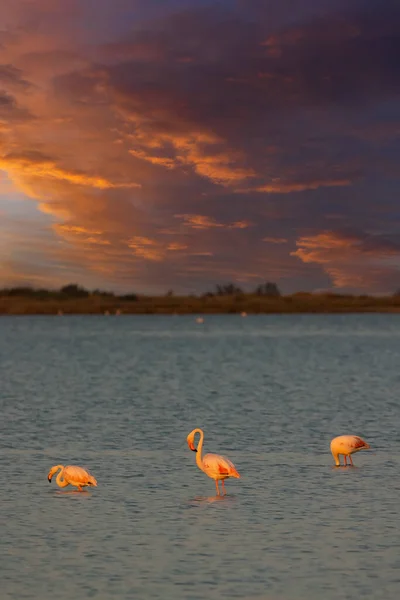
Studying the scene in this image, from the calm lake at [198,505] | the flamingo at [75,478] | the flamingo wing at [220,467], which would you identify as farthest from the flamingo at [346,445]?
the flamingo at [75,478]

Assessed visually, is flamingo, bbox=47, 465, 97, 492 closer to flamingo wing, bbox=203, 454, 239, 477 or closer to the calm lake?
the calm lake

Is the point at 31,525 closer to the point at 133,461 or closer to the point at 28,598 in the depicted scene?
the point at 28,598

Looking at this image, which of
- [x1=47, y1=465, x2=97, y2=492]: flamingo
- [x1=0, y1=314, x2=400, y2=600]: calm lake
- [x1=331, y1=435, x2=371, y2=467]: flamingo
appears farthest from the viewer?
[x1=331, y1=435, x2=371, y2=467]: flamingo

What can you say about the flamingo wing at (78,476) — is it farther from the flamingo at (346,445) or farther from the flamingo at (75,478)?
the flamingo at (346,445)

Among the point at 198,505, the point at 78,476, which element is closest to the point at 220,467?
the point at 198,505

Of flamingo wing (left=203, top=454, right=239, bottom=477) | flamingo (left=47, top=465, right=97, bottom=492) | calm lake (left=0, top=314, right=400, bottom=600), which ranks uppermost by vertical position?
flamingo wing (left=203, top=454, right=239, bottom=477)

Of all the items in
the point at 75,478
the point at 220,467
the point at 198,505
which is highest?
the point at 220,467

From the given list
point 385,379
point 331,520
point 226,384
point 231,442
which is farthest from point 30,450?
point 385,379

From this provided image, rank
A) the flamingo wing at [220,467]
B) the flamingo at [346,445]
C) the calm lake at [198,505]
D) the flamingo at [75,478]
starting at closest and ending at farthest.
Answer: the calm lake at [198,505] → the flamingo wing at [220,467] → the flamingo at [75,478] → the flamingo at [346,445]

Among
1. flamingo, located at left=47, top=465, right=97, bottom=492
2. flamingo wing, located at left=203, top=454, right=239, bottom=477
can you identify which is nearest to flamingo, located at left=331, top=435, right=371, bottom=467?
flamingo wing, located at left=203, top=454, right=239, bottom=477

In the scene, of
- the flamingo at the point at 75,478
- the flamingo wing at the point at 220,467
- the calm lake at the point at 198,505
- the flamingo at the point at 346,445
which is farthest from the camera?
the flamingo at the point at 346,445

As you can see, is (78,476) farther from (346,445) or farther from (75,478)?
(346,445)

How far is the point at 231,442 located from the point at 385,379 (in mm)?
33316

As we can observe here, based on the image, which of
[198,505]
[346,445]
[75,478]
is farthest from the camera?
[346,445]
